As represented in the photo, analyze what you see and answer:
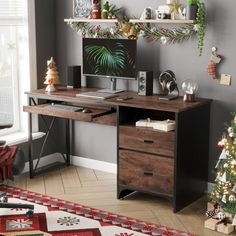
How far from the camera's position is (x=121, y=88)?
4477 mm

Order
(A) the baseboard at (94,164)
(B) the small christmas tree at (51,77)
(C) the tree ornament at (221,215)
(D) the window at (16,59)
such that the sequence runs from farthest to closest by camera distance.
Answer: (A) the baseboard at (94,164)
(D) the window at (16,59)
(B) the small christmas tree at (51,77)
(C) the tree ornament at (221,215)

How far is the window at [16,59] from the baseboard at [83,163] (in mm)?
369

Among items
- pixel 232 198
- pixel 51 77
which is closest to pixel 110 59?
pixel 51 77

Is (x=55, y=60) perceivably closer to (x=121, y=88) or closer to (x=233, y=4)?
(x=121, y=88)

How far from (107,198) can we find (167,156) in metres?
0.66

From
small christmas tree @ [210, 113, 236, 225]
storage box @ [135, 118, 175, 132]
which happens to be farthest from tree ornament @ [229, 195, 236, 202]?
storage box @ [135, 118, 175, 132]

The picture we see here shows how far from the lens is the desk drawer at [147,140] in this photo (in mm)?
3664

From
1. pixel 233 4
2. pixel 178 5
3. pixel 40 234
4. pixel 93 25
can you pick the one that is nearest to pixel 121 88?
pixel 93 25

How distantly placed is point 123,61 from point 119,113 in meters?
0.57

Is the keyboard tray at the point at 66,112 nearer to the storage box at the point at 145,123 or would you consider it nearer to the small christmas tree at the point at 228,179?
the storage box at the point at 145,123

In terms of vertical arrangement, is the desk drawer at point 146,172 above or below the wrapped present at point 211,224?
above

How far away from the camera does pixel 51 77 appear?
4.43m

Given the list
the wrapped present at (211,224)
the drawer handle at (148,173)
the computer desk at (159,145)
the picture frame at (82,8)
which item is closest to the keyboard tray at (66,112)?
the computer desk at (159,145)

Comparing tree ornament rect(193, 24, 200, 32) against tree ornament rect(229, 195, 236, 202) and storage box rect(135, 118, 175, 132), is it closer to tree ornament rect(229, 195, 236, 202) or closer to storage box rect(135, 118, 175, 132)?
storage box rect(135, 118, 175, 132)
